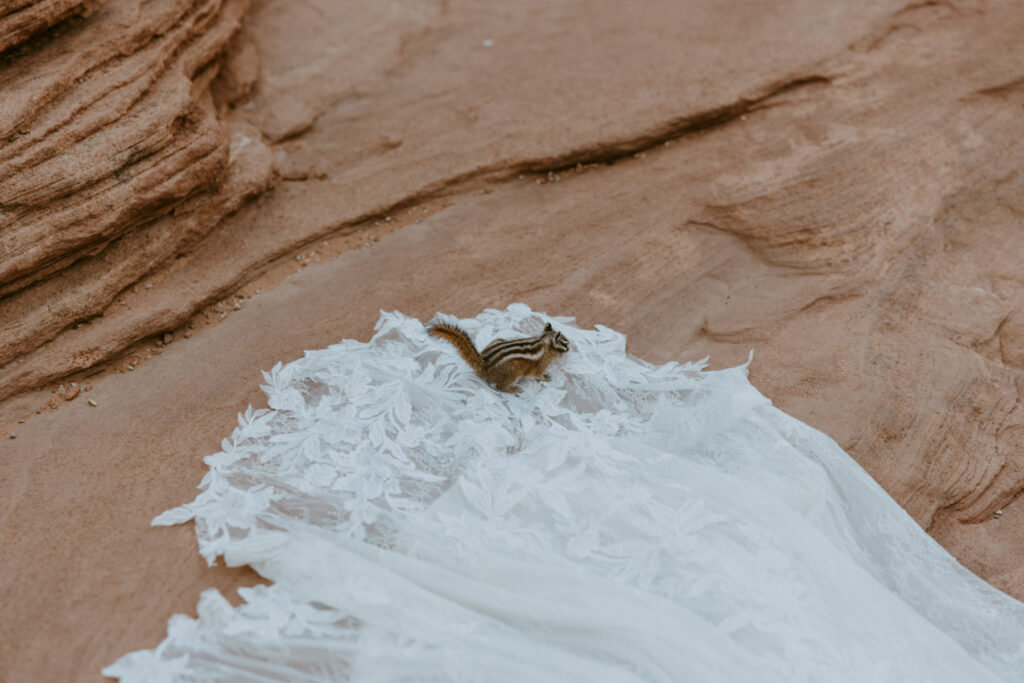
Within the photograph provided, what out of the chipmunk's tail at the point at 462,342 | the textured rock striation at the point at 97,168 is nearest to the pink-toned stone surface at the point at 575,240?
the textured rock striation at the point at 97,168

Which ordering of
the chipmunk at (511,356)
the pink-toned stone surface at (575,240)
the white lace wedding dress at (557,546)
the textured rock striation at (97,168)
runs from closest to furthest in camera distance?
the white lace wedding dress at (557,546) → the pink-toned stone surface at (575,240) → the chipmunk at (511,356) → the textured rock striation at (97,168)

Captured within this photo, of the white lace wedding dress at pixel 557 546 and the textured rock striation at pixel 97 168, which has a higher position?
the textured rock striation at pixel 97 168

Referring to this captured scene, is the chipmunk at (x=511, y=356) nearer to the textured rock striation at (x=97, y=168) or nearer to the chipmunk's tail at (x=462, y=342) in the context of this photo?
the chipmunk's tail at (x=462, y=342)

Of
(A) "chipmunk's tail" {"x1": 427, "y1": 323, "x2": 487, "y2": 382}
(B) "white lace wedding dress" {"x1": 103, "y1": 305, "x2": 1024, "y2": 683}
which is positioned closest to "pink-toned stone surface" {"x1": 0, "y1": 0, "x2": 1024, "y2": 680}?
(B) "white lace wedding dress" {"x1": 103, "y1": 305, "x2": 1024, "y2": 683}

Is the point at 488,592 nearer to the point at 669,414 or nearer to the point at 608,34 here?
the point at 669,414

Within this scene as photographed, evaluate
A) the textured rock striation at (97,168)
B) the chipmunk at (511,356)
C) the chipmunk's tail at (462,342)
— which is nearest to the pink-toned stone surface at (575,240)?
the textured rock striation at (97,168)

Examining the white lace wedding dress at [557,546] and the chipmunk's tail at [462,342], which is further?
the chipmunk's tail at [462,342]

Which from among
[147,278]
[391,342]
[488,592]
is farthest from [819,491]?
[147,278]

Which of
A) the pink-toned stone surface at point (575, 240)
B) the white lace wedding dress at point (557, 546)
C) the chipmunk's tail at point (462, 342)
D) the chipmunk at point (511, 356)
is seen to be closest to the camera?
the white lace wedding dress at point (557, 546)
